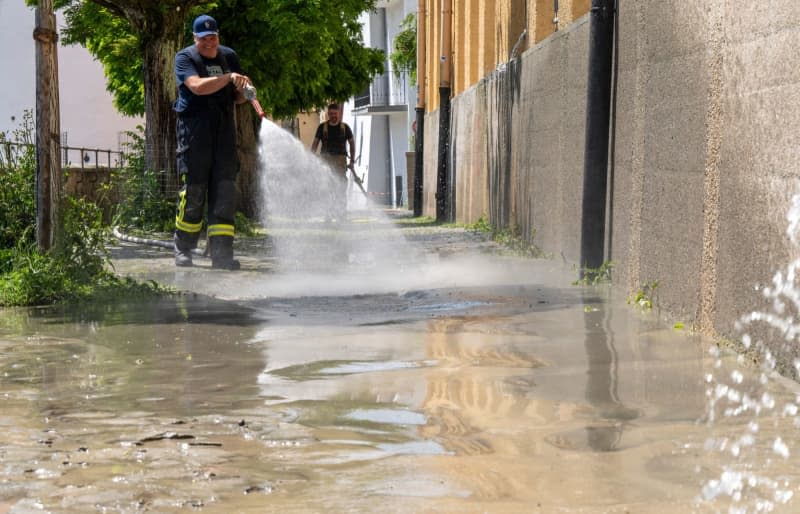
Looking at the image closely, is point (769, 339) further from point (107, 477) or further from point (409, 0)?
point (409, 0)

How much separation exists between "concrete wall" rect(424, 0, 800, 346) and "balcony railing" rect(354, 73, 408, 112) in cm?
3750

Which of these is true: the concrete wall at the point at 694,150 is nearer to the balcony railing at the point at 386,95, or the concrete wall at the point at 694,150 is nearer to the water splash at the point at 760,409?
the water splash at the point at 760,409

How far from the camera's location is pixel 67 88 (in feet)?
146

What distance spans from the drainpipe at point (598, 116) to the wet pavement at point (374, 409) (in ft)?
2.31

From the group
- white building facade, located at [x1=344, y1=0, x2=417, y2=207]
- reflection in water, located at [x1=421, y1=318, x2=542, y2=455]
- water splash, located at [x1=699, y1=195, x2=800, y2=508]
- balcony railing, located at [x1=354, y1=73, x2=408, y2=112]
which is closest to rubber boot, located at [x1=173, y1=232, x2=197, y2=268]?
reflection in water, located at [x1=421, y1=318, x2=542, y2=455]

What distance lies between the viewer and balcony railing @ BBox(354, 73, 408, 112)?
47.9 m

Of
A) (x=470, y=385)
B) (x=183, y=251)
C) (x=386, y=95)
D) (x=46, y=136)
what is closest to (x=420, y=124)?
(x=183, y=251)

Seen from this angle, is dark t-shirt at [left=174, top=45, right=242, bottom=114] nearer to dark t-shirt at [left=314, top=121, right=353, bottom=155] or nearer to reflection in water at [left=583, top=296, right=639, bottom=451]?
reflection in water at [left=583, top=296, right=639, bottom=451]

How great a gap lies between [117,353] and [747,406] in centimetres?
286

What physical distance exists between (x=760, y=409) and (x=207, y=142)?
257 inches

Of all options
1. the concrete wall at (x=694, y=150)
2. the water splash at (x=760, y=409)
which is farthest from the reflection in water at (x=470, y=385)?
the concrete wall at (x=694, y=150)

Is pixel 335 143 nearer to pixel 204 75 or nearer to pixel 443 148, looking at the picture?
pixel 443 148

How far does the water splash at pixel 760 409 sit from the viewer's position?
3.23m

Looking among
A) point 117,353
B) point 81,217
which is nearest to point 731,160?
point 117,353
